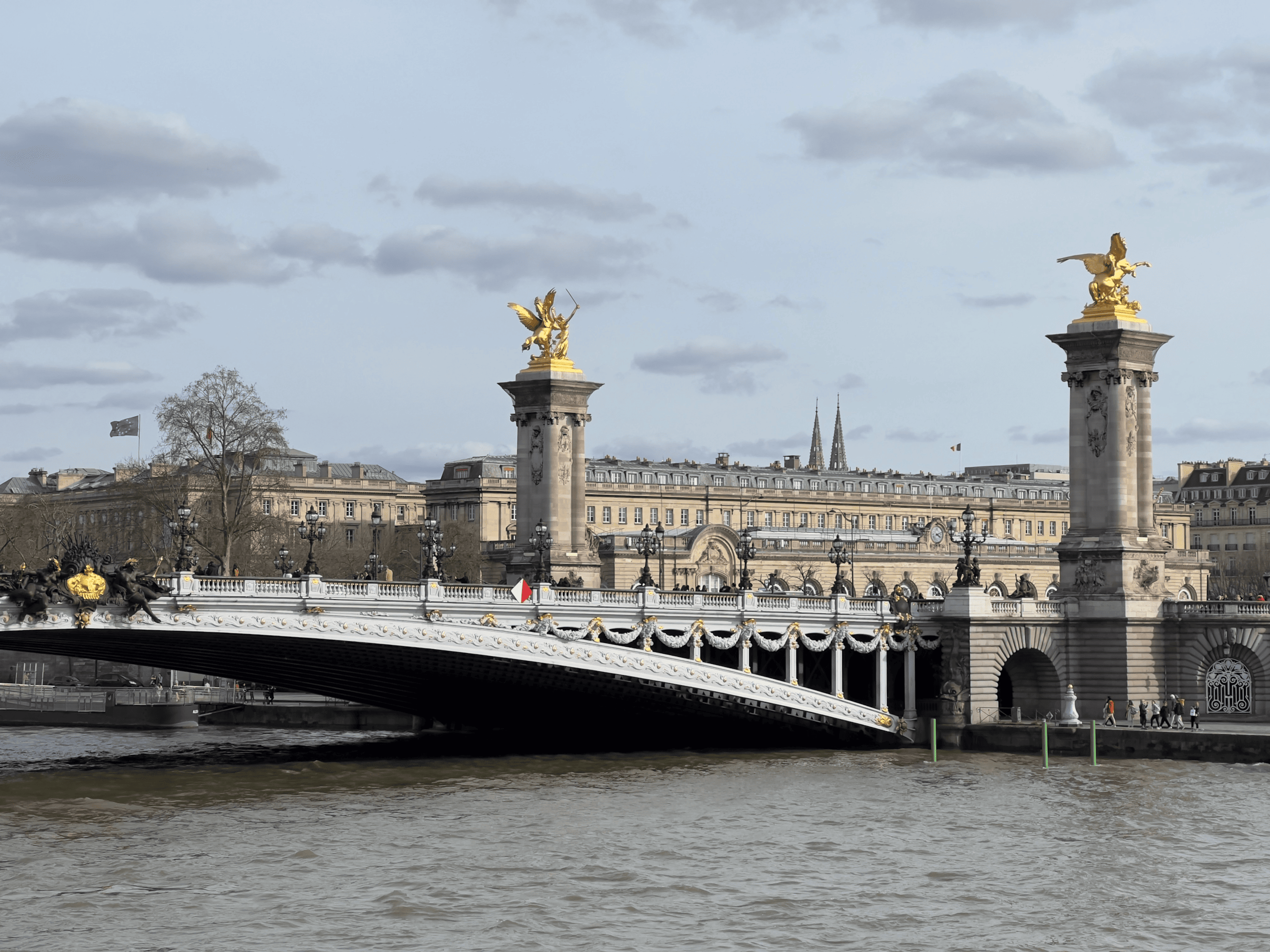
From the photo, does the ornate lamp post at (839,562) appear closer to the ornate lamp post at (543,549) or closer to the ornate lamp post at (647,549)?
the ornate lamp post at (647,549)

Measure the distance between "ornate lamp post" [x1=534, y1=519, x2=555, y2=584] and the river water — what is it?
5.35m

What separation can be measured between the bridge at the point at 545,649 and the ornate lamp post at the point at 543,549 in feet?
5.02

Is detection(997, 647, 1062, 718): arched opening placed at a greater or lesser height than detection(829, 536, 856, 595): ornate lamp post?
lesser

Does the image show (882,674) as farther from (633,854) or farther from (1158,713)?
(633,854)

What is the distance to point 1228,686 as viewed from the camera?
63.0 meters

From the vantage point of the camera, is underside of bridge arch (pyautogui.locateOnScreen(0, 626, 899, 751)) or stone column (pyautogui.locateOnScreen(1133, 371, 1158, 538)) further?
stone column (pyautogui.locateOnScreen(1133, 371, 1158, 538))

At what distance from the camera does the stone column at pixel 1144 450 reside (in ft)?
209

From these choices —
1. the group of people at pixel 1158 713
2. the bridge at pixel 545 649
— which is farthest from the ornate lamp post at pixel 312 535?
the group of people at pixel 1158 713

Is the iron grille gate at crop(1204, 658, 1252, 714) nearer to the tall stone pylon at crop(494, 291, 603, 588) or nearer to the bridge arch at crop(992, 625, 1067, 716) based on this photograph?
the bridge arch at crop(992, 625, 1067, 716)

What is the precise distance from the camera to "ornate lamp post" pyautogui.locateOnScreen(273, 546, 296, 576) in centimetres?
6982

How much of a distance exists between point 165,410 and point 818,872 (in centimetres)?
4688

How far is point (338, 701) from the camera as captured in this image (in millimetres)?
78875

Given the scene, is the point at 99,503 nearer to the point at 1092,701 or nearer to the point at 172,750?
the point at 172,750

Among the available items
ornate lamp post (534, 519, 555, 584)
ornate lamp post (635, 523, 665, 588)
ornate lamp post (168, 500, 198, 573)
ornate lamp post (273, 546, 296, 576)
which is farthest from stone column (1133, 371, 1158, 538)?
ornate lamp post (168, 500, 198, 573)
